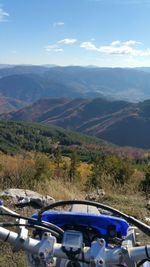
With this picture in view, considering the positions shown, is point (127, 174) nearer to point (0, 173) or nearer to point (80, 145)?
A: point (0, 173)

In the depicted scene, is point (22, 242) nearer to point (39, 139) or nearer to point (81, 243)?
point (81, 243)

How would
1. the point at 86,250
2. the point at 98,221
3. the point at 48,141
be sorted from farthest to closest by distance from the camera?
the point at 48,141 < the point at 98,221 < the point at 86,250

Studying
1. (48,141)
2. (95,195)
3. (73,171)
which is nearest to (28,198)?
(95,195)

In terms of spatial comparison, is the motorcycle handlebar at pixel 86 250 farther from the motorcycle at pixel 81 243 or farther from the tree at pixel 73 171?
the tree at pixel 73 171

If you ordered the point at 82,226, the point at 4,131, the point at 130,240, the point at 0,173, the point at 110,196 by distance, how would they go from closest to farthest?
the point at 130,240, the point at 82,226, the point at 110,196, the point at 0,173, the point at 4,131

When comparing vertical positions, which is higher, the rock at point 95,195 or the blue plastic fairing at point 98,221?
the blue plastic fairing at point 98,221

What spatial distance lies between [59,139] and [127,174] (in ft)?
404

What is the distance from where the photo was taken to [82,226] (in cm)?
218

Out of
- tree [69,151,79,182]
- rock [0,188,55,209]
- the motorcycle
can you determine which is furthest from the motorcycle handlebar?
tree [69,151,79,182]

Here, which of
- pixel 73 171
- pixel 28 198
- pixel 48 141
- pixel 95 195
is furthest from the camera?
pixel 48 141

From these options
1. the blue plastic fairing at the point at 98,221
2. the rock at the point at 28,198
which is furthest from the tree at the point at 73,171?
the blue plastic fairing at the point at 98,221

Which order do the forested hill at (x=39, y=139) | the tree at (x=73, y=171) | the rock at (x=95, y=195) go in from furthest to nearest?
the forested hill at (x=39, y=139), the tree at (x=73, y=171), the rock at (x=95, y=195)

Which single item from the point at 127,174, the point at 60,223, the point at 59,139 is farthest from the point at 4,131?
the point at 60,223

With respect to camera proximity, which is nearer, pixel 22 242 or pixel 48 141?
pixel 22 242
